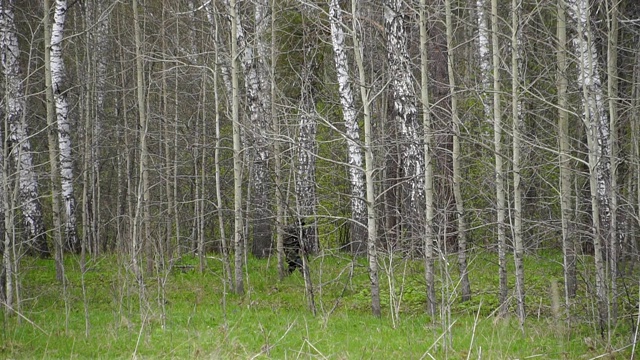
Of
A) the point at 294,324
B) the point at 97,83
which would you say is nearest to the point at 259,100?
the point at 294,324

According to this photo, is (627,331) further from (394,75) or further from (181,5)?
(181,5)

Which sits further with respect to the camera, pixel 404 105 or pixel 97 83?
pixel 97 83

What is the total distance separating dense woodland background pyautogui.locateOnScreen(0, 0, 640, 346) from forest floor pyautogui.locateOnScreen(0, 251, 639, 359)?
1.16ft

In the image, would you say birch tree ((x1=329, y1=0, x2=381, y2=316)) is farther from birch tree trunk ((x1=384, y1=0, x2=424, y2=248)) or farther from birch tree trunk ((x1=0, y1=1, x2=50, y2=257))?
birch tree trunk ((x1=0, y1=1, x2=50, y2=257))

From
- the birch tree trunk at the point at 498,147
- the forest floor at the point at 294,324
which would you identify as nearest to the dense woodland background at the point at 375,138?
the birch tree trunk at the point at 498,147

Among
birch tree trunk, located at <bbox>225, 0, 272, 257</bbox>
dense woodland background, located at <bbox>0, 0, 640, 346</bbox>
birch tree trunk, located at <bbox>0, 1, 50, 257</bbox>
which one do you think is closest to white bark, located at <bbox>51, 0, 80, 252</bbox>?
dense woodland background, located at <bbox>0, 0, 640, 346</bbox>

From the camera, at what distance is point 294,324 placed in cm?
1055

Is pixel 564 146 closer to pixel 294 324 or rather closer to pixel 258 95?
pixel 294 324

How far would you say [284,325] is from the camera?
10.6 metres

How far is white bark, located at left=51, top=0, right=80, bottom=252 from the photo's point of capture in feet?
51.7

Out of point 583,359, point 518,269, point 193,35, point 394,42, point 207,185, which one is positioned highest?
point 193,35

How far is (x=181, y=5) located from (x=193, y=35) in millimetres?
1233

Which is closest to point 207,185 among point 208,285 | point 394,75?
point 208,285

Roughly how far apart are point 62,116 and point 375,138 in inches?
246
